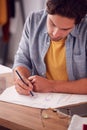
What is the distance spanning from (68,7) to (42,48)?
1.03 feet

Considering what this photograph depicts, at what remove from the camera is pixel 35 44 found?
154 cm

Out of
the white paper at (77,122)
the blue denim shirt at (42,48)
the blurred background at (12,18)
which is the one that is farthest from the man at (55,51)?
the blurred background at (12,18)

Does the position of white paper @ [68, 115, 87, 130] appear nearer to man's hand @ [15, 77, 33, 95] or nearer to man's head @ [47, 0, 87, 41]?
man's hand @ [15, 77, 33, 95]

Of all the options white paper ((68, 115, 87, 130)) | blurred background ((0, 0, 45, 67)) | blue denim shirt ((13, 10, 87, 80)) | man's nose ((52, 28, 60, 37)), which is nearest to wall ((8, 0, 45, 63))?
blurred background ((0, 0, 45, 67))

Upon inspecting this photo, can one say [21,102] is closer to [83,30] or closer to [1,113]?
[1,113]

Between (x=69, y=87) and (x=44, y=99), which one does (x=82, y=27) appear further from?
(x=44, y=99)

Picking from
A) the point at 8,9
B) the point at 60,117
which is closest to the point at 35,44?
the point at 60,117

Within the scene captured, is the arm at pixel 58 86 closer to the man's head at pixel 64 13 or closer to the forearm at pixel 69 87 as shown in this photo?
the forearm at pixel 69 87

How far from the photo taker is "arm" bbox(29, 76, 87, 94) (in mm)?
1399

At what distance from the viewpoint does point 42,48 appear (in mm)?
1527

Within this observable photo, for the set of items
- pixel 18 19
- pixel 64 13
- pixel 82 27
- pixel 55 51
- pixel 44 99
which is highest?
pixel 64 13

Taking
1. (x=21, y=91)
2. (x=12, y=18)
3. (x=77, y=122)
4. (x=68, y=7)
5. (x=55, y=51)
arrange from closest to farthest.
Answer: (x=77, y=122) → (x=68, y=7) → (x=21, y=91) → (x=55, y=51) → (x=12, y=18)

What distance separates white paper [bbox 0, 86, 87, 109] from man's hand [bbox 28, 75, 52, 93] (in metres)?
0.03

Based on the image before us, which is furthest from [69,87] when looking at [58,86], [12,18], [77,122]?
[12,18]
